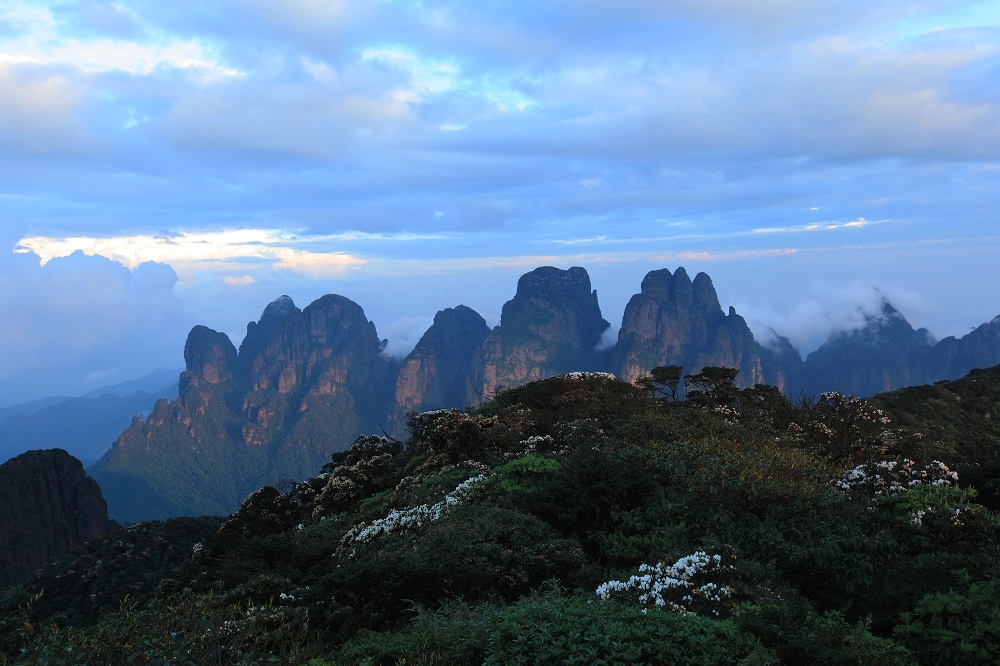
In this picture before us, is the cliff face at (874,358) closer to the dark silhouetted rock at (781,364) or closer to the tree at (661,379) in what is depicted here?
the dark silhouetted rock at (781,364)

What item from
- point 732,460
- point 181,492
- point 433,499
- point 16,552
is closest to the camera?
point 732,460

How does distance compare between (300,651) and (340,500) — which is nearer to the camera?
(300,651)

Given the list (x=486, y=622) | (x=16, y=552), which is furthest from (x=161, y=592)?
(x=16, y=552)

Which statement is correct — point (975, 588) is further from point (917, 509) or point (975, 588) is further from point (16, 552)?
point (16, 552)

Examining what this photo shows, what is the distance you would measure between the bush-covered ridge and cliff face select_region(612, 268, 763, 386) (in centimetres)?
16135

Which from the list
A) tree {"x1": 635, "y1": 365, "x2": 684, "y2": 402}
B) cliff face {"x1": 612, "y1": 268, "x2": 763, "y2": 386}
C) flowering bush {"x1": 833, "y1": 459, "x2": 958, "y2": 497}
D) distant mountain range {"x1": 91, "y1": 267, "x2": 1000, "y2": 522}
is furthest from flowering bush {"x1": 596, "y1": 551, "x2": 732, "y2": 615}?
cliff face {"x1": 612, "y1": 268, "x2": 763, "y2": 386}

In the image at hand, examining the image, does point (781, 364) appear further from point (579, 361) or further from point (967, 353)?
point (579, 361)

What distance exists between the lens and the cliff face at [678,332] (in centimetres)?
17412

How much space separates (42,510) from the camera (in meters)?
73.6

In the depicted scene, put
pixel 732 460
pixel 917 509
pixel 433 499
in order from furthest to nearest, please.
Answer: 1. pixel 433 499
2. pixel 732 460
3. pixel 917 509

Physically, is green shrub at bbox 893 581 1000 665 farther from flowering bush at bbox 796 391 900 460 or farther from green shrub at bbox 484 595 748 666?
flowering bush at bbox 796 391 900 460

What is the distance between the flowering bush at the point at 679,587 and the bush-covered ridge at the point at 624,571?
0.02 metres

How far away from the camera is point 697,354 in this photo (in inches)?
6964

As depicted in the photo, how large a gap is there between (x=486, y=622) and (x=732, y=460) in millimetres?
6691
